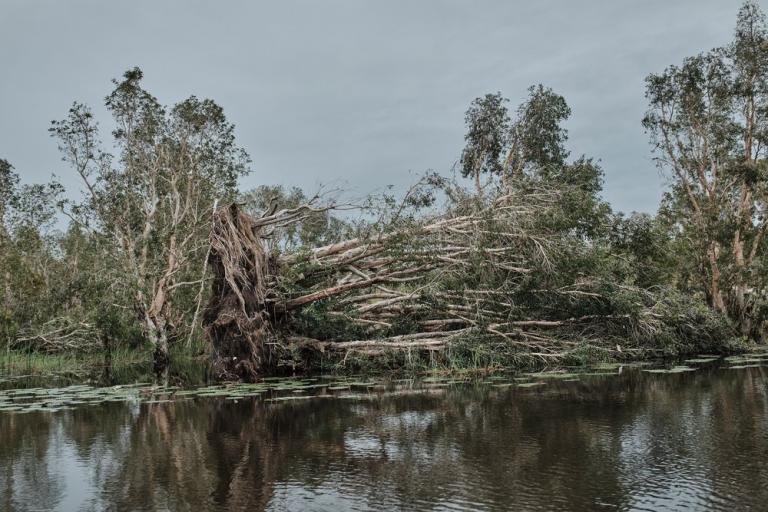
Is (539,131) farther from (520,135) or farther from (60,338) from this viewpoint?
(60,338)

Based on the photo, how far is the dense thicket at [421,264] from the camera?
15.1 m

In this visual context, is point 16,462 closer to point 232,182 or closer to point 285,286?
point 285,286

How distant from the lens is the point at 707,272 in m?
23.6

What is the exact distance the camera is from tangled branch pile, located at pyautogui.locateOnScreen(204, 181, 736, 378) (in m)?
14.7

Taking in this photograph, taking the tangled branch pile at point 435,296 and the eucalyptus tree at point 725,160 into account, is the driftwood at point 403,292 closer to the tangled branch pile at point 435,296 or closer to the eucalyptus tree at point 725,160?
the tangled branch pile at point 435,296

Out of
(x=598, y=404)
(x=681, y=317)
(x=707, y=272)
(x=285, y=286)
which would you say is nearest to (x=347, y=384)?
(x=285, y=286)

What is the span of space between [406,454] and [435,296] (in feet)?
29.5

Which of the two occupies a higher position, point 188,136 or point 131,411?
point 188,136

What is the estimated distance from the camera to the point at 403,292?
15.9 m

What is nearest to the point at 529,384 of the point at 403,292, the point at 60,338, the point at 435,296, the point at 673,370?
the point at 673,370

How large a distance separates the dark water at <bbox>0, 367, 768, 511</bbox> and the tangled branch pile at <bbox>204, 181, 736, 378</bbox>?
14.9ft

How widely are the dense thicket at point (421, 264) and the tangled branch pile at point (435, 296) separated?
2.0 inches

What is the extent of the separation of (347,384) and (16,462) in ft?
22.3

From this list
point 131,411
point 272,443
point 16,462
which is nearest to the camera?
point 16,462
